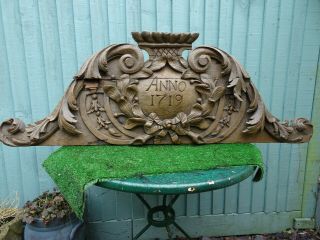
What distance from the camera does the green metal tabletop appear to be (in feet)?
4.56

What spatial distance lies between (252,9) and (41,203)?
2.41 metres

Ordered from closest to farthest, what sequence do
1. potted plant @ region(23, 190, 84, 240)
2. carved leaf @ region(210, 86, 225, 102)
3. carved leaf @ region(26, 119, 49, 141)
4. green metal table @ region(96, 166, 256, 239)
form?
1. green metal table @ region(96, 166, 256, 239)
2. carved leaf @ region(26, 119, 49, 141)
3. carved leaf @ region(210, 86, 225, 102)
4. potted plant @ region(23, 190, 84, 240)

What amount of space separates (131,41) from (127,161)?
3.76 feet

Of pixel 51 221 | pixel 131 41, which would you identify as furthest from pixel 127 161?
pixel 131 41

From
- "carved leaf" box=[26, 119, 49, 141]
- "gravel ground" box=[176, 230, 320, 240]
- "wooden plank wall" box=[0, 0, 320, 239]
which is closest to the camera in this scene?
"carved leaf" box=[26, 119, 49, 141]

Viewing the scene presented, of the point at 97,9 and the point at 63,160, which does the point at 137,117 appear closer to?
the point at 63,160

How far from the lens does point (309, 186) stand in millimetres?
2820

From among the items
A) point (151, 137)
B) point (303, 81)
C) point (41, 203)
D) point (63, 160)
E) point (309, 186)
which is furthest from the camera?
point (309, 186)

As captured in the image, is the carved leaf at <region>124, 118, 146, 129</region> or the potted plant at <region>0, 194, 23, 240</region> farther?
the potted plant at <region>0, 194, 23, 240</region>

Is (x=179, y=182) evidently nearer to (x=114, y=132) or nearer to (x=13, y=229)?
(x=114, y=132)

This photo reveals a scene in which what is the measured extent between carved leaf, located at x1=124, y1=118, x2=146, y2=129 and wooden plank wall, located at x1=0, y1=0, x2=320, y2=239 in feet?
2.84

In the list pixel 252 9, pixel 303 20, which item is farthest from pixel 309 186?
pixel 252 9

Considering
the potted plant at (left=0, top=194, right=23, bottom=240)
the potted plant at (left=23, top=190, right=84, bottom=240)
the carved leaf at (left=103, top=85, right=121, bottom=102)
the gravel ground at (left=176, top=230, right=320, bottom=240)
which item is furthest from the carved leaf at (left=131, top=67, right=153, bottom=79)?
the gravel ground at (left=176, top=230, right=320, bottom=240)

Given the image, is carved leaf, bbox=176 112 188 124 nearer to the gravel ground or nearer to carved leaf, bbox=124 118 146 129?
carved leaf, bbox=124 118 146 129
